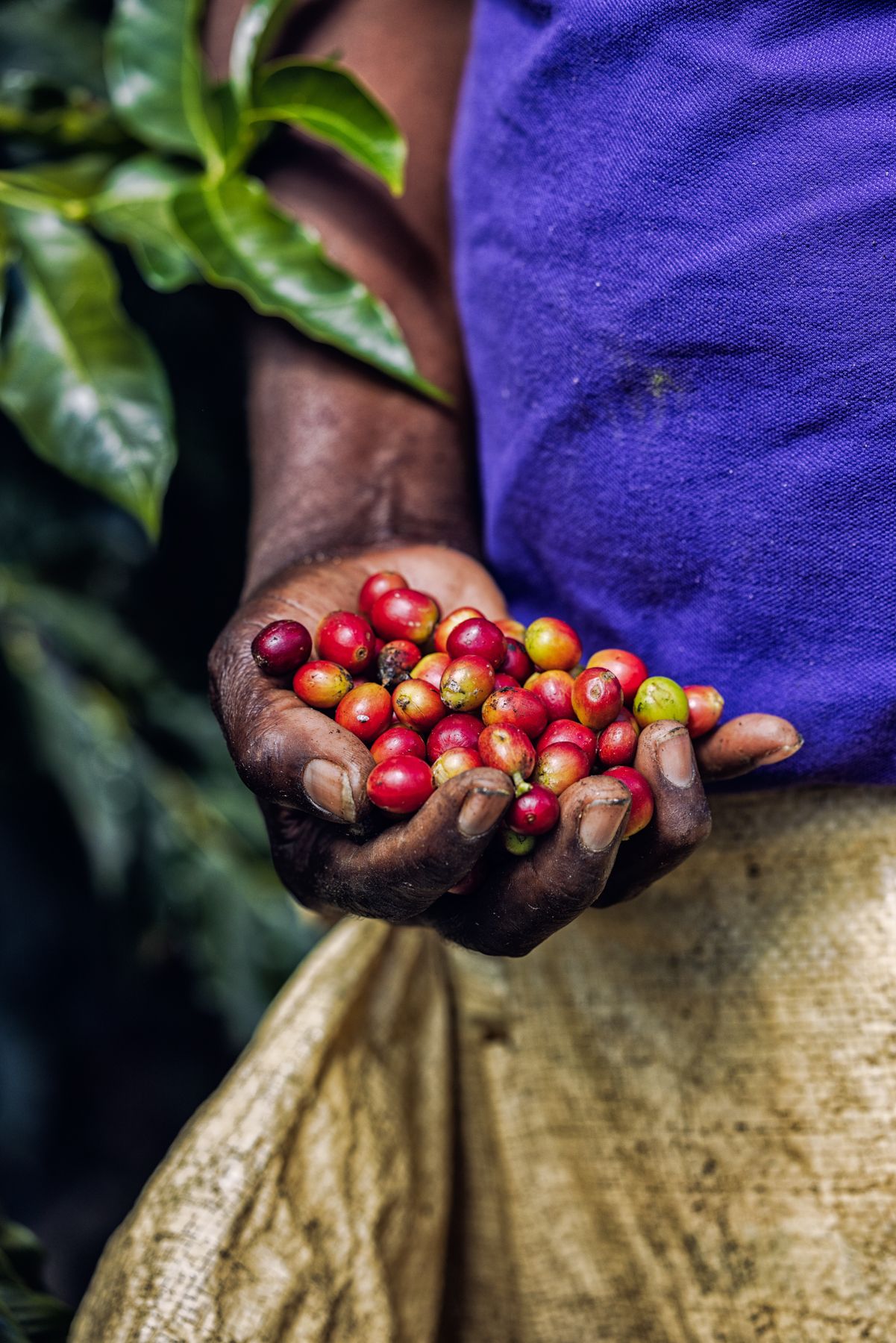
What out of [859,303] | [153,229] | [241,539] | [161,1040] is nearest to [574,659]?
[859,303]

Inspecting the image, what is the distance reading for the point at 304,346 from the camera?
1.19 metres

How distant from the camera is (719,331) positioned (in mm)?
794

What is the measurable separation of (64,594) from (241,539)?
0.31 meters

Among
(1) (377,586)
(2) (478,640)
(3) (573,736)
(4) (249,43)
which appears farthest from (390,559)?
(4) (249,43)

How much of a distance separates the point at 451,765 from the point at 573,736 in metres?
0.10

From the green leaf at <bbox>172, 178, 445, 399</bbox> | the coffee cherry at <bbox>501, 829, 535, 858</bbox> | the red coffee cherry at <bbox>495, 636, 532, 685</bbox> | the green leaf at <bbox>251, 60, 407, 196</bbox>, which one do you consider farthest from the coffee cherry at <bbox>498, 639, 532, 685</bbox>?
the green leaf at <bbox>251, 60, 407, 196</bbox>

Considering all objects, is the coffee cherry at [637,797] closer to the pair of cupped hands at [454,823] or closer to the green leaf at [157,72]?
the pair of cupped hands at [454,823]

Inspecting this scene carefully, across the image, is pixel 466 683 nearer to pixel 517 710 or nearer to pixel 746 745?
pixel 517 710

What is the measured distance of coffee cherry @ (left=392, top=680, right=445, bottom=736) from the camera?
2.76 ft

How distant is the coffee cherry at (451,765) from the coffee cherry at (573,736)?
6cm

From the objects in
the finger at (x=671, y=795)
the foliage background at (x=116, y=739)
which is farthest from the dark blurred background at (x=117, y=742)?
the finger at (x=671, y=795)

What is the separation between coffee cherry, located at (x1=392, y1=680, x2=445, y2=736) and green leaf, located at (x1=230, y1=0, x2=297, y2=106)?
0.74 metres

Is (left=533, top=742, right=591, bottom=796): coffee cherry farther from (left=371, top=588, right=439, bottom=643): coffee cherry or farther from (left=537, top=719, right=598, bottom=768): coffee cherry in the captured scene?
(left=371, top=588, right=439, bottom=643): coffee cherry

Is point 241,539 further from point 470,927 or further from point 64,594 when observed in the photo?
point 470,927
